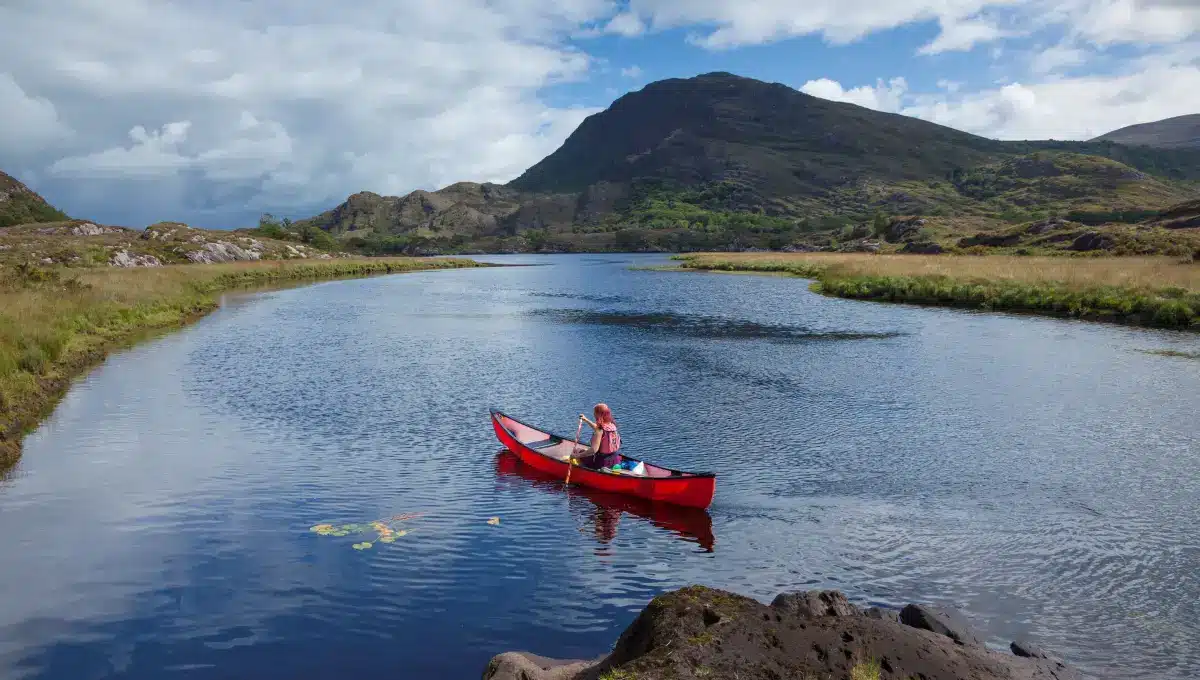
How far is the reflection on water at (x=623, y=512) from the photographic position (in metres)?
17.0

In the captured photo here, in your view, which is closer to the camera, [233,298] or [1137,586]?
[1137,586]

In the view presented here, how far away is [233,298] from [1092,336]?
68.2 metres

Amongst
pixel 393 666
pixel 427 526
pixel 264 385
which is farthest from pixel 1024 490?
pixel 264 385

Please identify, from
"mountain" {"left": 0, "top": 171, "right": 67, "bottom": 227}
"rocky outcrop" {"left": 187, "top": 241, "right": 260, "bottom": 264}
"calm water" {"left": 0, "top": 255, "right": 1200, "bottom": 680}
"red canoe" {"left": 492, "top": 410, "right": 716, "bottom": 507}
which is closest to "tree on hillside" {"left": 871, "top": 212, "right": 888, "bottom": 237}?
"rocky outcrop" {"left": 187, "top": 241, "right": 260, "bottom": 264}

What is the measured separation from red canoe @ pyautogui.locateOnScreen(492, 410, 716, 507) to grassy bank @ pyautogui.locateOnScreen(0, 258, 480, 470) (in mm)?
13298

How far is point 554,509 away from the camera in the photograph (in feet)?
61.7

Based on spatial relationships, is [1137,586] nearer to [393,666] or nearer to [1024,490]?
[1024,490]

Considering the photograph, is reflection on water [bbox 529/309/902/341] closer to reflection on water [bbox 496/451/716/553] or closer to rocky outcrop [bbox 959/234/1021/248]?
reflection on water [bbox 496/451/716/553]

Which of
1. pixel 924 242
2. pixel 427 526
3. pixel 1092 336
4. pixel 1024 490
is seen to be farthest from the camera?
pixel 924 242

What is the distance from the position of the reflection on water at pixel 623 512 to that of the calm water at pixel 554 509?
0.09m

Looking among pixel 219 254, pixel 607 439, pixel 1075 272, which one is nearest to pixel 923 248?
pixel 1075 272

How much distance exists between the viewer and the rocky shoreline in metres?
9.00

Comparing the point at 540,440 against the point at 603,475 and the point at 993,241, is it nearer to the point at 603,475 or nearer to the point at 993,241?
the point at 603,475

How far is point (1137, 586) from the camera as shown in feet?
46.4
